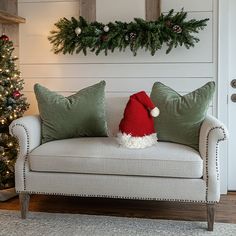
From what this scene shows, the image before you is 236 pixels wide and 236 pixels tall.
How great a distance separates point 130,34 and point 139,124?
1.00 m

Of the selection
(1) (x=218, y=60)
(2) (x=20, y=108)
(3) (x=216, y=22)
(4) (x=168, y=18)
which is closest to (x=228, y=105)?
(1) (x=218, y=60)

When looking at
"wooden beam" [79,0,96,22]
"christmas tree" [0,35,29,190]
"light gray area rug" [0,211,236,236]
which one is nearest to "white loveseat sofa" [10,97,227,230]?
"light gray area rug" [0,211,236,236]

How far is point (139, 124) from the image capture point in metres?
2.73

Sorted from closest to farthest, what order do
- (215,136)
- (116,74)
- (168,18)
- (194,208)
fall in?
(215,136) → (194,208) → (168,18) → (116,74)

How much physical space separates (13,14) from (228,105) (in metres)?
2.29

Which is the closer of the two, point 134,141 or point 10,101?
point 134,141

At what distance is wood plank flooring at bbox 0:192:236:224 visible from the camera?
2.86 metres

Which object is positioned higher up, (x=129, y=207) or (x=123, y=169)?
(x=123, y=169)

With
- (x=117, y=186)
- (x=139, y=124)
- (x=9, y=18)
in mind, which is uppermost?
(x=9, y=18)

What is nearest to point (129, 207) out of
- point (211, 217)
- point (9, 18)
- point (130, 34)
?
point (211, 217)

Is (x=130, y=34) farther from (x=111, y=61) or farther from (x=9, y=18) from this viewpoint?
(x=9, y=18)

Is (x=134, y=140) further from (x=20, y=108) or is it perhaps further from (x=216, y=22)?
(x=216, y=22)

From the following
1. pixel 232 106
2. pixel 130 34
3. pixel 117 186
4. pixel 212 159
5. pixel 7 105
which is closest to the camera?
pixel 212 159

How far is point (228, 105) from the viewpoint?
3430mm
